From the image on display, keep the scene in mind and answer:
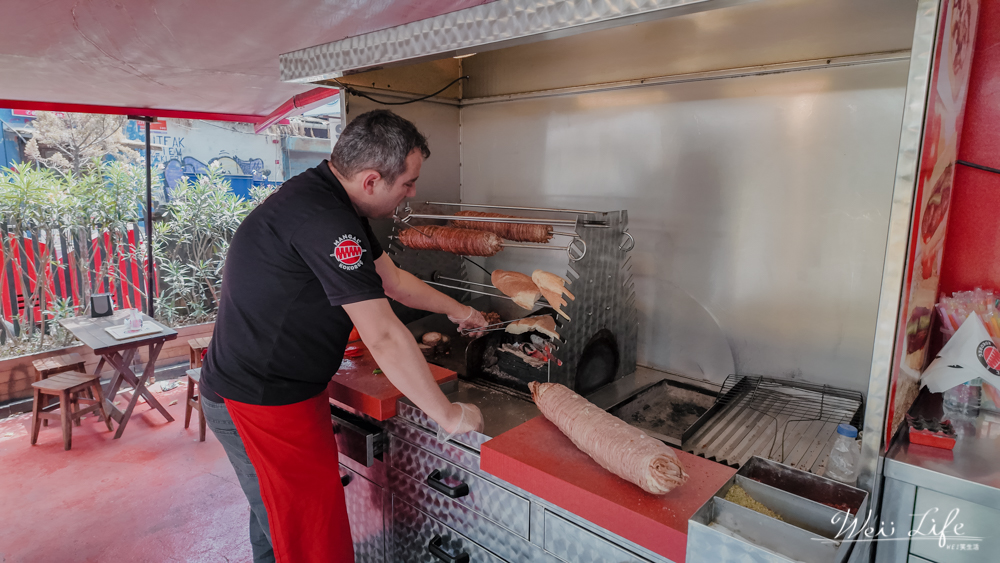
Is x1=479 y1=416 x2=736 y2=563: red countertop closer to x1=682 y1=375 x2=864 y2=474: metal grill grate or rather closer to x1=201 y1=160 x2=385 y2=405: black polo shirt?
x1=682 y1=375 x2=864 y2=474: metal grill grate

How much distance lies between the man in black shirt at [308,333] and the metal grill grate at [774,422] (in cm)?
87

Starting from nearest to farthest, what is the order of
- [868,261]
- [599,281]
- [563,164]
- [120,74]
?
[868,261], [599,281], [563,164], [120,74]

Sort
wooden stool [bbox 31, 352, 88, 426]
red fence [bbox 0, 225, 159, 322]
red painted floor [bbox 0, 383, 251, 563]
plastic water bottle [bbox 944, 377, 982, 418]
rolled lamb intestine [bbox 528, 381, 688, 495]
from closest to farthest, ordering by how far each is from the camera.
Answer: rolled lamb intestine [bbox 528, 381, 688, 495], plastic water bottle [bbox 944, 377, 982, 418], red painted floor [bbox 0, 383, 251, 563], wooden stool [bbox 31, 352, 88, 426], red fence [bbox 0, 225, 159, 322]

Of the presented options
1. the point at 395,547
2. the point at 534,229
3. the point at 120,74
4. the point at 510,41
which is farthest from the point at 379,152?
the point at 120,74

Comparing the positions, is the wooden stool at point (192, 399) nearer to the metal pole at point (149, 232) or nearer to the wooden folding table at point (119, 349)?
the wooden folding table at point (119, 349)

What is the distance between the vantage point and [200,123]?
27.1 ft

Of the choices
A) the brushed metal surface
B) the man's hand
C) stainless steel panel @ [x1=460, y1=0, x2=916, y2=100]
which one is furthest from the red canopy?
the brushed metal surface

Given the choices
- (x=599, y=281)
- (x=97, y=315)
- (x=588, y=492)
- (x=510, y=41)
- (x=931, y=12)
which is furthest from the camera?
(x=97, y=315)

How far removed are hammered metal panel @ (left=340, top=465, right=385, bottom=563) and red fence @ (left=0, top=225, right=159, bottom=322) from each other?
580cm

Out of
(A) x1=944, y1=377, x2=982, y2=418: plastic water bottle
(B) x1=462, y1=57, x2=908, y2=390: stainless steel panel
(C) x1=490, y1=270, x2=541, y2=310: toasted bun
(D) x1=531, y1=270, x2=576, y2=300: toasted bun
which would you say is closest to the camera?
(A) x1=944, y1=377, x2=982, y2=418: plastic water bottle

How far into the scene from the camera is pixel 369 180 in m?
2.03

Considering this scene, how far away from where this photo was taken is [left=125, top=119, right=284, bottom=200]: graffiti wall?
7855 mm

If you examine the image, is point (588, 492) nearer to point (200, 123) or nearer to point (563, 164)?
point (563, 164)

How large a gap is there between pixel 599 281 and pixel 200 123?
810 centimetres
